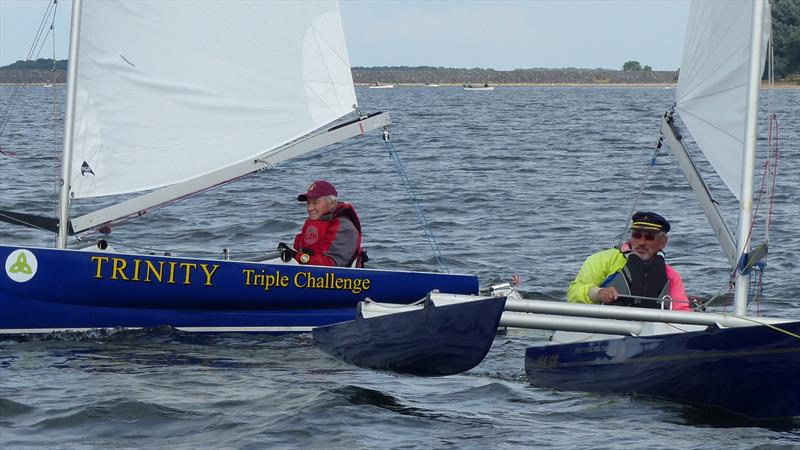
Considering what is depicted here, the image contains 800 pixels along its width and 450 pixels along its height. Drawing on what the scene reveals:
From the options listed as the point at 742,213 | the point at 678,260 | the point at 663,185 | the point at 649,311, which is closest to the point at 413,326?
the point at 649,311

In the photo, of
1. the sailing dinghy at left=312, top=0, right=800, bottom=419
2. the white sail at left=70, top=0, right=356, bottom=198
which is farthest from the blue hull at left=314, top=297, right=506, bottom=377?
the white sail at left=70, top=0, right=356, bottom=198

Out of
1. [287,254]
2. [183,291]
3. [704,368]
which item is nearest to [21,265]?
[183,291]

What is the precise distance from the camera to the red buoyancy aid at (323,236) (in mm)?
11586

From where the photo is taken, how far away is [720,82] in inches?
378

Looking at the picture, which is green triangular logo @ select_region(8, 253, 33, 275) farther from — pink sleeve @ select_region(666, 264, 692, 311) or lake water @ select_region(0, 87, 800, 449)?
pink sleeve @ select_region(666, 264, 692, 311)

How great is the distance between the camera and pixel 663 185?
82.4ft

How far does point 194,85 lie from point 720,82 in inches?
173

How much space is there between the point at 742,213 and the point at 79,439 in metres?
4.46

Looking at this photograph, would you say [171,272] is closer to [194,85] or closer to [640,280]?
[194,85]

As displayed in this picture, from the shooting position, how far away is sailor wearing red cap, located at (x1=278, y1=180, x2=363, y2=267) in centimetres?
1156

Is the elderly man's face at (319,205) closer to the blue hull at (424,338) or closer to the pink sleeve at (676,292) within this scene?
the blue hull at (424,338)

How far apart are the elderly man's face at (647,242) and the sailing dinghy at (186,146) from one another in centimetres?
187

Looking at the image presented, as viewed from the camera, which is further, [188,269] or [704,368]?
[188,269]

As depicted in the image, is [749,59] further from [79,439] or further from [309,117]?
[79,439]
